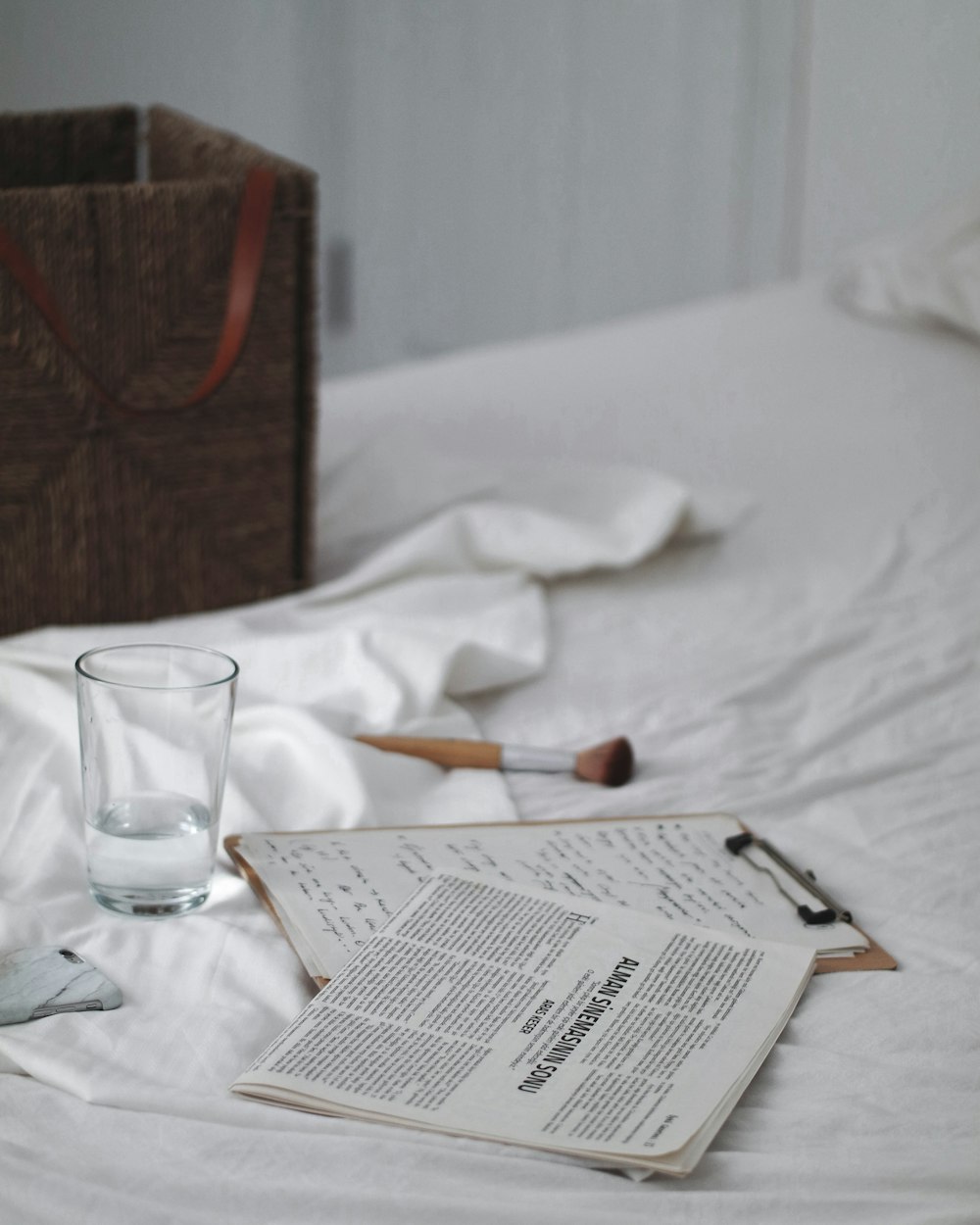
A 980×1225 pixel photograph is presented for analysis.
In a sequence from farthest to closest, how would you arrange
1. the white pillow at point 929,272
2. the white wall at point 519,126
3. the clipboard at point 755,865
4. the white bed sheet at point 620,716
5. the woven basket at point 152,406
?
the white wall at point 519,126 < the white pillow at point 929,272 < the woven basket at point 152,406 < the clipboard at point 755,865 < the white bed sheet at point 620,716

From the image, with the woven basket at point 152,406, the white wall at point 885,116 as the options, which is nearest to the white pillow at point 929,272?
the white wall at point 885,116

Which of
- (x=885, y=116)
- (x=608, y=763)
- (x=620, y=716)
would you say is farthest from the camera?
(x=885, y=116)

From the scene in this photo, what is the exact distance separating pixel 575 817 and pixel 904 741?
0.81 ft

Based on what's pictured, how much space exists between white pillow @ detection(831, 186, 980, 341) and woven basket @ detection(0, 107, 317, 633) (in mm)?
737

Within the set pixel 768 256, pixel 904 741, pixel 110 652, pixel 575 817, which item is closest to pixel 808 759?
pixel 904 741

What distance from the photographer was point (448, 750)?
86cm

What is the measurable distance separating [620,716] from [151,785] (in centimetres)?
36

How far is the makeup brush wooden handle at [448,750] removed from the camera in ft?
2.78

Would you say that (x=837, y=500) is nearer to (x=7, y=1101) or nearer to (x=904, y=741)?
(x=904, y=741)

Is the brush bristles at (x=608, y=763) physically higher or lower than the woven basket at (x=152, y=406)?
lower

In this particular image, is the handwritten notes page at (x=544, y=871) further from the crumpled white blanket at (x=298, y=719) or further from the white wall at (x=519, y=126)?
the white wall at (x=519, y=126)

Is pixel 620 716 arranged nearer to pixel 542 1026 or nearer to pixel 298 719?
pixel 298 719

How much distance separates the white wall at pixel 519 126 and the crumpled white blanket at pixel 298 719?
108 cm

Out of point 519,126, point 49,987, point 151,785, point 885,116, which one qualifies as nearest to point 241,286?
point 151,785
